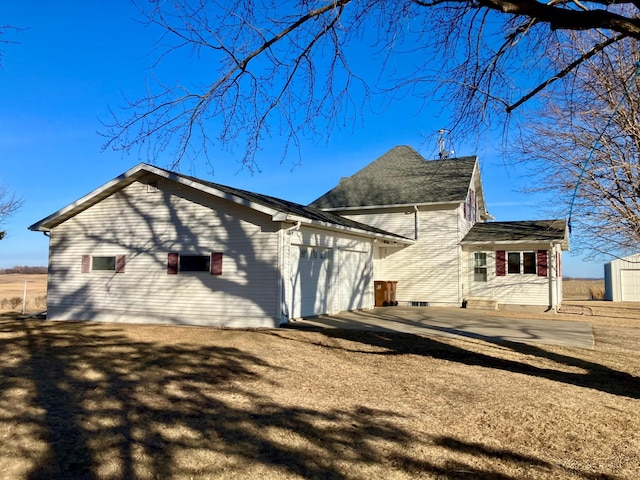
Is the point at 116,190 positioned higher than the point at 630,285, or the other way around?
the point at 116,190

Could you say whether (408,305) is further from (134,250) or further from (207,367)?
(207,367)

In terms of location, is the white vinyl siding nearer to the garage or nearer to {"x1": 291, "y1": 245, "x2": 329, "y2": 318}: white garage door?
{"x1": 291, "y1": 245, "x2": 329, "y2": 318}: white garage door

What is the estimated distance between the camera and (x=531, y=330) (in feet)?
43.4

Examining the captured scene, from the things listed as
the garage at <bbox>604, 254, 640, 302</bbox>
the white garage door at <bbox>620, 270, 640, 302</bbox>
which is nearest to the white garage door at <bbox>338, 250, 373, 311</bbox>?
the garage at <bbox>604, 254, 640, 302</bbox>

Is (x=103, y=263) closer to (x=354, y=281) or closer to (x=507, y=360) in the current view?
(x=354, y=281)

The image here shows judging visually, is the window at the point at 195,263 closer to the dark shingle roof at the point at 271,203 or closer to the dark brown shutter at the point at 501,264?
the dark shingle roof at the point at 271,203

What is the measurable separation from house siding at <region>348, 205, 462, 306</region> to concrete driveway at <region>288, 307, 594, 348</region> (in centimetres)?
→ 270

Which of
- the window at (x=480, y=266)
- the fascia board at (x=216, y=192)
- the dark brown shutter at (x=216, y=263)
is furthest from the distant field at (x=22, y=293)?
the window at (x=480, y=266)

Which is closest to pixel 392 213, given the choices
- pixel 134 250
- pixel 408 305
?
pixel 408 305

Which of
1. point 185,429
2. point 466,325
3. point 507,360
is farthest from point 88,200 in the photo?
point 507,360

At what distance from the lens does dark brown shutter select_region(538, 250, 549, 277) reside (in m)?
19.9

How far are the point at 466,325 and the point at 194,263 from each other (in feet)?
25.6

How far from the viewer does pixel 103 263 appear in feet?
50.0

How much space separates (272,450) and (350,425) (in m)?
1.07
